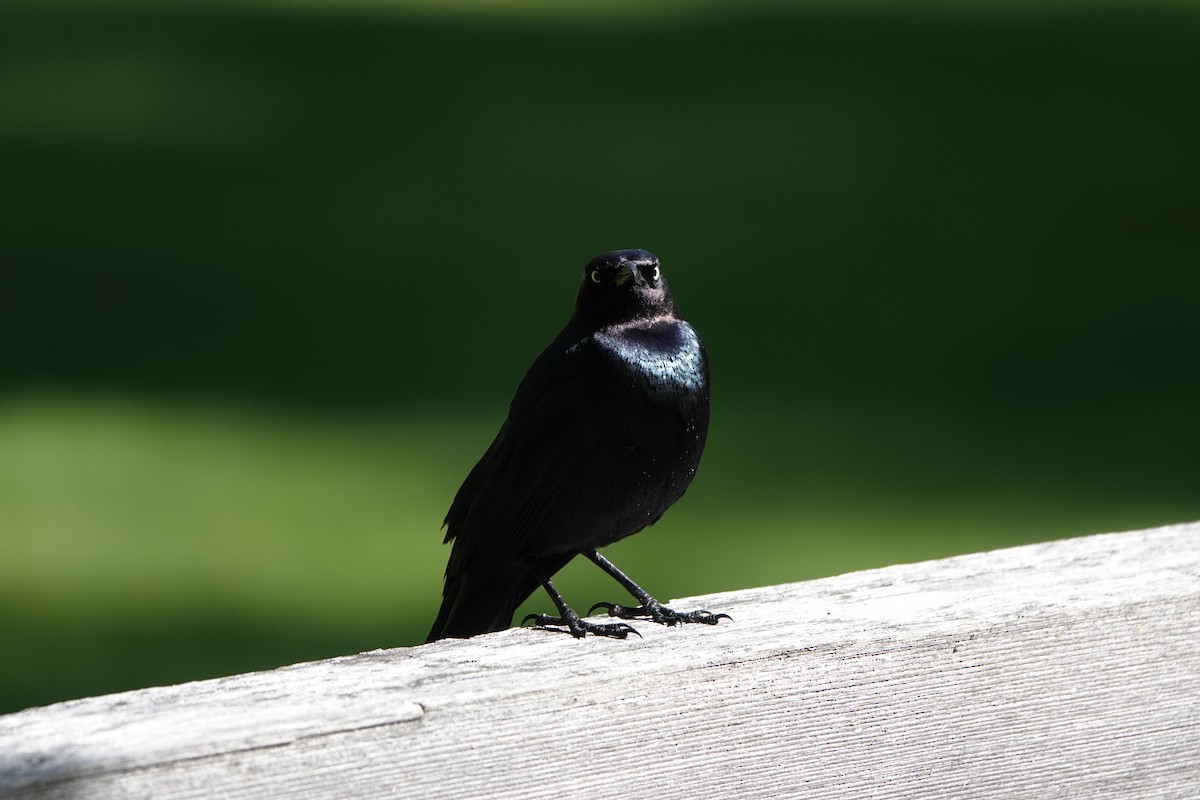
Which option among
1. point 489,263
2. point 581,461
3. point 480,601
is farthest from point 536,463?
point 489,263

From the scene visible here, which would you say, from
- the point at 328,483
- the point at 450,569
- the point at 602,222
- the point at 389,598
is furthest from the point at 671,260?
the point at 450,569

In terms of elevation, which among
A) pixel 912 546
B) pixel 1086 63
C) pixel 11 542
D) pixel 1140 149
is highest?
pixel 1086 63

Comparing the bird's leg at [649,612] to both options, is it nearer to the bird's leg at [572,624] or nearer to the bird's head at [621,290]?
the bird's leg at [572,624]

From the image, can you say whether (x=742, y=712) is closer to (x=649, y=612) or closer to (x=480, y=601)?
(x=649, y=612)

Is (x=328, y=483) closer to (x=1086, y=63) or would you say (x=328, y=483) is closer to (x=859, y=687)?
(x=859, y=687)

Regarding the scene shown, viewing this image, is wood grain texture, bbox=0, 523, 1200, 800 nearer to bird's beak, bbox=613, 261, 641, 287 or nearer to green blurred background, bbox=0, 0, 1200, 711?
bird's beak, bbox=613, 261, 641, 287

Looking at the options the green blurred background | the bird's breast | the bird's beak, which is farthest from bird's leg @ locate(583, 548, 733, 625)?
the green blurred background

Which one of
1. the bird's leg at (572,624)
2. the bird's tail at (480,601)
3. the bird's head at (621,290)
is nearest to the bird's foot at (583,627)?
the bird's leg at (572,624)
